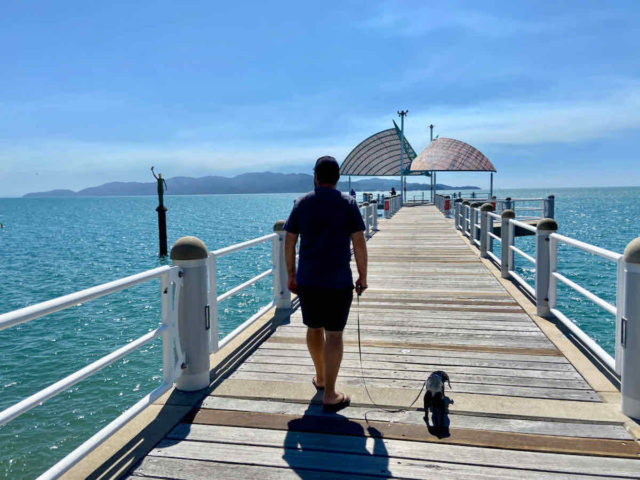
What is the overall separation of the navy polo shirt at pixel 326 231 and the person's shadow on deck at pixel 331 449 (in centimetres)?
94

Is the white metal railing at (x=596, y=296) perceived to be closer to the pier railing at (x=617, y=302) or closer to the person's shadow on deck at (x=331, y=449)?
the pier railing at (x=617, y=302)

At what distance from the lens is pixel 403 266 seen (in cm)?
1095

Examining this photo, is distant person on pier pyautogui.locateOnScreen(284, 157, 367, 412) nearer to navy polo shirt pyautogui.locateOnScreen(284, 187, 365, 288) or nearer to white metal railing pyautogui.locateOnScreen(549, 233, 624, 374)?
navy polo shirt pyautogui.locateOnScreen(284, 187, 365, 288)

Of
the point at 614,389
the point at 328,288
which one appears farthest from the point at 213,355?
the point at 614,389

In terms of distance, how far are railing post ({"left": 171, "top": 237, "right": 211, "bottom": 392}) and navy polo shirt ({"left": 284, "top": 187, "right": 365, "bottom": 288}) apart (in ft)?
2.94

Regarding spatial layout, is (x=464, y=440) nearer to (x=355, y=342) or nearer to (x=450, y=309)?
(x=355, y=342)

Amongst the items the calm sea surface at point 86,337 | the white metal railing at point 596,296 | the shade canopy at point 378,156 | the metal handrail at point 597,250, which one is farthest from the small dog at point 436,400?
the shade canopy at point 378,156

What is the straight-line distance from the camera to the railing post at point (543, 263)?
19.6 feet

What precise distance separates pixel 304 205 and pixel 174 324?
1.36m

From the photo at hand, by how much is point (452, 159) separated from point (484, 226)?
3028 centimetres

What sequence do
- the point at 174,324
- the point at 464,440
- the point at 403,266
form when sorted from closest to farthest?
the point at 464,440 → the point at 174,324 → the point at 403,266

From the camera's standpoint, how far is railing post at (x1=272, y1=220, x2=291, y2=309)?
6445mm

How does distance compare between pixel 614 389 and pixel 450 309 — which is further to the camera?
pixel 450 309

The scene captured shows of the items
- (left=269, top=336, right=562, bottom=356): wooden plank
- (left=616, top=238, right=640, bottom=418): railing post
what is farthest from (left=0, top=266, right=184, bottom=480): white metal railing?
(left=616, top=238, right=640, bottom=418): railing post
